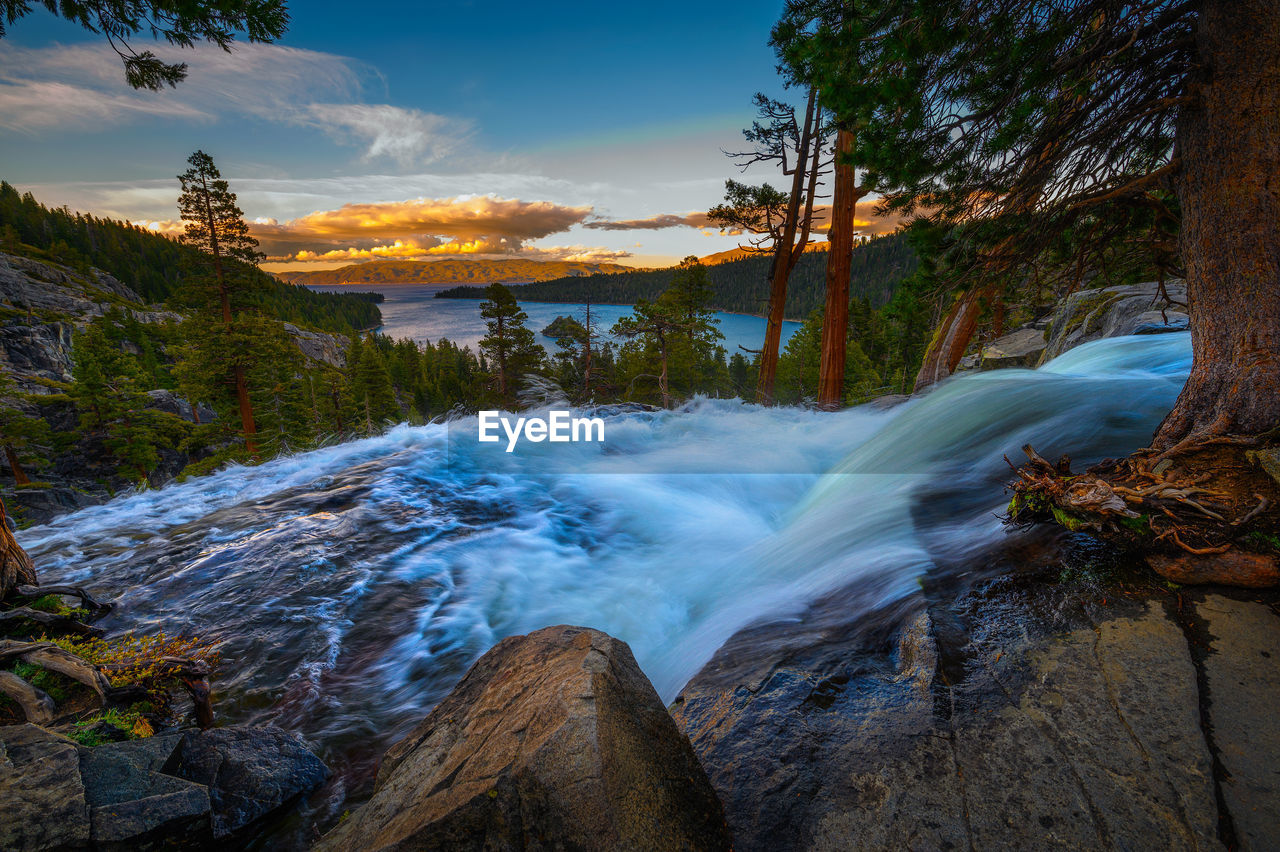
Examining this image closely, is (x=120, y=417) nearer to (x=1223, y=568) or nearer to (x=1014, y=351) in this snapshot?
(x=1223, y=568)

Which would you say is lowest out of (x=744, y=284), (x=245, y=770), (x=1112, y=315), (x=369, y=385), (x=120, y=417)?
(x=120, y=417)

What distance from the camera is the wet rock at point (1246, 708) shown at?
1.67 meters

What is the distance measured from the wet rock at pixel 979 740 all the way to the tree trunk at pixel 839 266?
10886mm

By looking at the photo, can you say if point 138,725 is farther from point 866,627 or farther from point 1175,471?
point 1175,471

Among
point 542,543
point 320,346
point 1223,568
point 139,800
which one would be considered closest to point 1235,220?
point 1223,568

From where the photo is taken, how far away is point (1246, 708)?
2.02 m

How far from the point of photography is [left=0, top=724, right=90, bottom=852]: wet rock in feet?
6.24

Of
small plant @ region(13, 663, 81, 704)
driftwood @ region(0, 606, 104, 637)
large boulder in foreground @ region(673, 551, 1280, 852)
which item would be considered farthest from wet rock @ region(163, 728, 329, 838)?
driftwood @ region(0, 606, 104, 637)

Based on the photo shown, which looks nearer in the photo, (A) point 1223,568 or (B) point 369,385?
(A) point 1223,568

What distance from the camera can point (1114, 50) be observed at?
12.4 feet

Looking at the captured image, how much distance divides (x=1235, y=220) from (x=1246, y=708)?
3187 millimetres

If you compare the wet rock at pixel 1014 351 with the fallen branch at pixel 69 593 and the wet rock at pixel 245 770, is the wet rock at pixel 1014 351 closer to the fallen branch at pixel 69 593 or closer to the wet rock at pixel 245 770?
the wet rock at pixel 245 770

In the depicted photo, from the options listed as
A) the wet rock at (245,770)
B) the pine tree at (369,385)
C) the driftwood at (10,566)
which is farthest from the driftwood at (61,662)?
the pine tree at (369,385)

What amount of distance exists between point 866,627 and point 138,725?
15.9 ft
